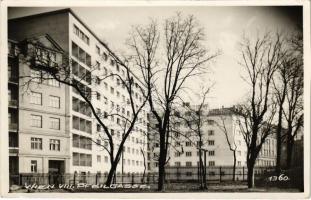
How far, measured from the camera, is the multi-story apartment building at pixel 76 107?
6.60m

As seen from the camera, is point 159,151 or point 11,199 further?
point 159,151

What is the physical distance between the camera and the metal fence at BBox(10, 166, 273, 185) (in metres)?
6.61

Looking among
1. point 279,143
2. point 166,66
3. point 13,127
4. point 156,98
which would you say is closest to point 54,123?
point 13,127

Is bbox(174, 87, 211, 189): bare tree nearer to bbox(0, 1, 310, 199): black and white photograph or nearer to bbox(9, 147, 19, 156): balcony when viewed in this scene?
bbox(0, 1, 310, 199): black and white photograph

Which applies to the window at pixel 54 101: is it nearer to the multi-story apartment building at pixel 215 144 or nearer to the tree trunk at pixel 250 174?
the multi-story apartment building at pixel 215 144

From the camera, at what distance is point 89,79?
6.79 metres

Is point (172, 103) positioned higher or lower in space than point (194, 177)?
higher

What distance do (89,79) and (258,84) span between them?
74.0 inches

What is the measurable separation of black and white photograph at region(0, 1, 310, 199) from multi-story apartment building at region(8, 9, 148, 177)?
0.04 feet

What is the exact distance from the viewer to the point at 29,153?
6590mm

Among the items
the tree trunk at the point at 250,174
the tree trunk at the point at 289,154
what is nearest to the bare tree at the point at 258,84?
the tree trunk at the point at 250,174
